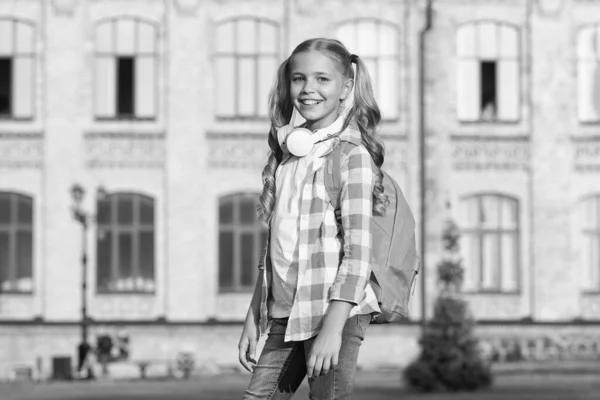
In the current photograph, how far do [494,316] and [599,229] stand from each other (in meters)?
3.18

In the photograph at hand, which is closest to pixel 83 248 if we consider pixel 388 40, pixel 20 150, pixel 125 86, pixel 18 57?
pixel 20 150

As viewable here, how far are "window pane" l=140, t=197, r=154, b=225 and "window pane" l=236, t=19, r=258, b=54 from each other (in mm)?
3993

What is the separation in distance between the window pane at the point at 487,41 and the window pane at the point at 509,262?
418 cm

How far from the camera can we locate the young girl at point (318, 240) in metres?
4.99

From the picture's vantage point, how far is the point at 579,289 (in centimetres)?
3272

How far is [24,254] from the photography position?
32031 millimetres

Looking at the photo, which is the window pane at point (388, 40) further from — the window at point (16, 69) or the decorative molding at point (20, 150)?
the decorative molding at point (20, 150)

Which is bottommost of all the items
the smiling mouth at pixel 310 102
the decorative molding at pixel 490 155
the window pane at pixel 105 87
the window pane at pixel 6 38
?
the smiling mouth at pixel 310 102

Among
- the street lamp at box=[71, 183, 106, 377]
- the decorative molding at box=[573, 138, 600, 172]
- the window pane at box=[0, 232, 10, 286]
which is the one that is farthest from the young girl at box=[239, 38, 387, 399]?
the decorative molding at box=[573, 138, 600, 172]

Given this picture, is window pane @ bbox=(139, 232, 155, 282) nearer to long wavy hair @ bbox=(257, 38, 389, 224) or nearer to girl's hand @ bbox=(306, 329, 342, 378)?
long wavy hair @ bbox=(257, 38, 389, 224)

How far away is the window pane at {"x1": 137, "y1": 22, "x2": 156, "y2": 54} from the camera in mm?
32312

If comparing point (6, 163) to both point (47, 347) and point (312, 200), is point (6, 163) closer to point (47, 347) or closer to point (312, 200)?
point (47, 347)

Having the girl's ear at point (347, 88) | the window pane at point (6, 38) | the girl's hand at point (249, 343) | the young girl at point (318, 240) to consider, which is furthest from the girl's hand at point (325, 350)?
the window pane at point (6, 38)

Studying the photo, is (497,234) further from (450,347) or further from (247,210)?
(450,347)
